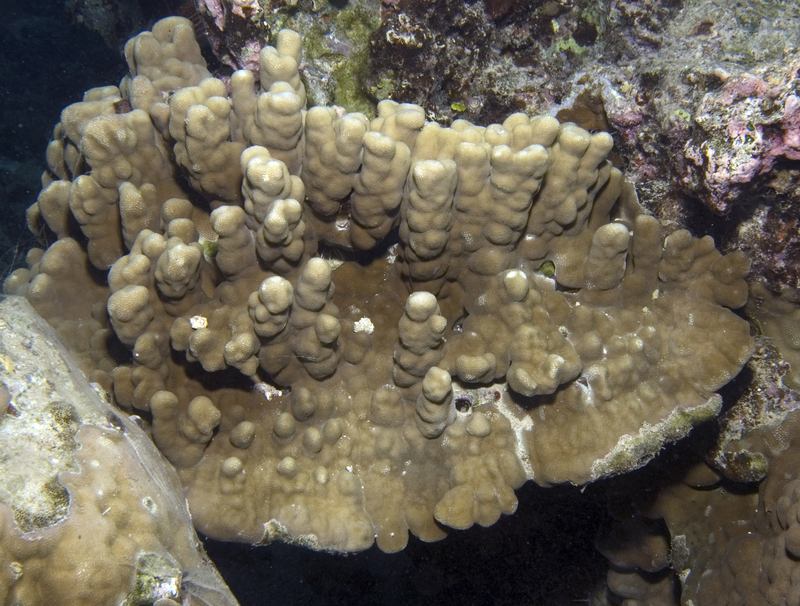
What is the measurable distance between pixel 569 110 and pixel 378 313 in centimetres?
197

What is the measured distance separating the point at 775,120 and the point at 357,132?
2.18 metres

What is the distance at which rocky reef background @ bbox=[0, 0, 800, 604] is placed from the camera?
2.60 m

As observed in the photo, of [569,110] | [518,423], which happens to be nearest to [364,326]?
[518,423]

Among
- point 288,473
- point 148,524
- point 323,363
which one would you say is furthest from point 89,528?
point 323,363

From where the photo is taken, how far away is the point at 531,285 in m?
2.65

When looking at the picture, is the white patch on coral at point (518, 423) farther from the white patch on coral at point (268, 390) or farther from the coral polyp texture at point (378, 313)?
the white patch on coral at point (268, 390)

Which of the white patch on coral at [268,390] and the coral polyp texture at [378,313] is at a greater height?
the coral polyp texture at [378,313]

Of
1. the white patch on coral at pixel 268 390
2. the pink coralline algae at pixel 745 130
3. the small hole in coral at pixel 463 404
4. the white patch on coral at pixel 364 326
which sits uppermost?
the pink coralline algae at pixel 745 130

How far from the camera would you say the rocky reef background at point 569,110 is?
8.52 feet

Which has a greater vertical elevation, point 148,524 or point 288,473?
point 148,524

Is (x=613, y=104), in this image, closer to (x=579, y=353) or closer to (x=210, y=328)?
(x=579, y=353)

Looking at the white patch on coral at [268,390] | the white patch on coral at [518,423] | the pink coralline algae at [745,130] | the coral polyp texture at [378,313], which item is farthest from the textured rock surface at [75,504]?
the pink coralline algae at [745,130]

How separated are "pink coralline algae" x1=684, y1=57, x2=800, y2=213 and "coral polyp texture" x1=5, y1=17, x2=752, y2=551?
1.15 ft

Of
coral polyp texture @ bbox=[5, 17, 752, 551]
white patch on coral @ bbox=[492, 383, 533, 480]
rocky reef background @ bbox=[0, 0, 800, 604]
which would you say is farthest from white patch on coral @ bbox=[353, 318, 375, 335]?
rocky reef background @ bbox=[0, 0, 800, 604]
